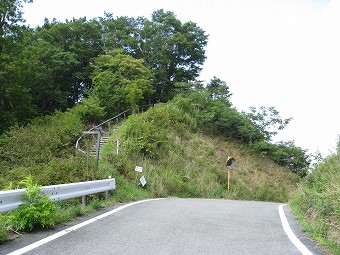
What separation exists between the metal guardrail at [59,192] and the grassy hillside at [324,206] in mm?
5155

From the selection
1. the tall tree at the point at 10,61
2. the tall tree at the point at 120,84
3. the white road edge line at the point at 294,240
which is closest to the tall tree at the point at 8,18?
the tall tree at the point at 10,61

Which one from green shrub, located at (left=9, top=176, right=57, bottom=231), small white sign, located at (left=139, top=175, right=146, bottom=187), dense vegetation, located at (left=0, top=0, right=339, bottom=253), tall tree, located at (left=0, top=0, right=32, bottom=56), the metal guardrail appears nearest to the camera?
the metal guardrail

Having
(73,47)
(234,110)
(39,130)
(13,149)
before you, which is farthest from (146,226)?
(73,47)

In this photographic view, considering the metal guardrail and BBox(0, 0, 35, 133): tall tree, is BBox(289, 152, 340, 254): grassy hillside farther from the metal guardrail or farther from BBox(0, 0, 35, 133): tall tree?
BBox(0, 0, 35, 133): tall tree

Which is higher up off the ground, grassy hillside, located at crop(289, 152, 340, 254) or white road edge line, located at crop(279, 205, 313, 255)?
grassy hillside, located at crop(289, 152, 340, 254)

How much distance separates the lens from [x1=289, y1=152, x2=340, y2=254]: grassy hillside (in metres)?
5.90

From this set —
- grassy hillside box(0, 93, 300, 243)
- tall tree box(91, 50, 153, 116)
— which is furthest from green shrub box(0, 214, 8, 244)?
tall tree box(91, 50, 153, 116)

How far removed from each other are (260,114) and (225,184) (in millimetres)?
10157

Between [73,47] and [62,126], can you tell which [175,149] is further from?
[73,47]

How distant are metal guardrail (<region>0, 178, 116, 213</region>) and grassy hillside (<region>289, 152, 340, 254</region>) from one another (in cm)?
515

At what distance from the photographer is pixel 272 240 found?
5.73m

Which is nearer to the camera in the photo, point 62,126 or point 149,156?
point 149,156

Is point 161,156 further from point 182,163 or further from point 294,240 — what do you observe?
point 294,240

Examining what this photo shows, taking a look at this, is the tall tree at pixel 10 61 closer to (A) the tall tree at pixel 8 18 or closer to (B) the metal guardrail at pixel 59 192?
(A) the tall tree at pixel 8 18
